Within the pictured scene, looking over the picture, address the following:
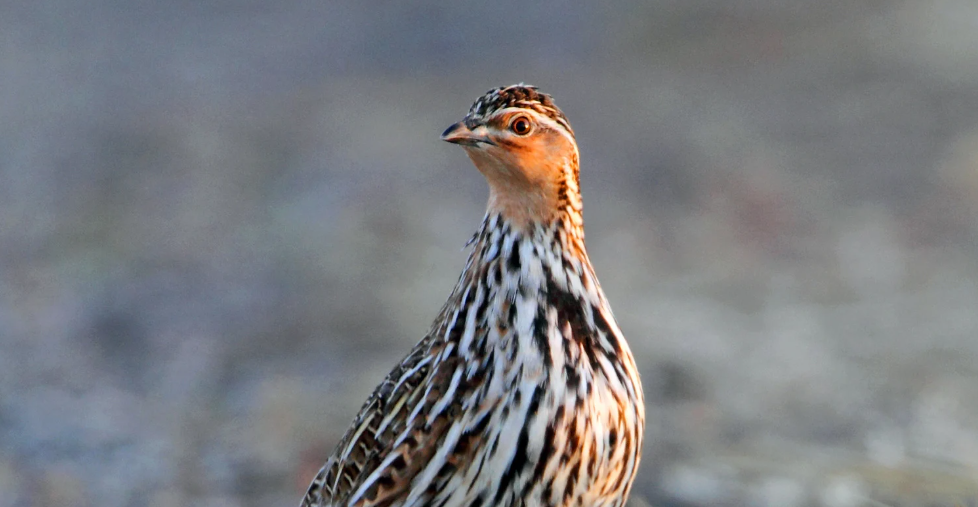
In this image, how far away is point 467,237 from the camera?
494 inches

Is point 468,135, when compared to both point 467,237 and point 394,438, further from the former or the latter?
point 467,237

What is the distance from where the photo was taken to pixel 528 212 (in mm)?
5074

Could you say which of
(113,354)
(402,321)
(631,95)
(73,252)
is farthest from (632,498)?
(631,95)

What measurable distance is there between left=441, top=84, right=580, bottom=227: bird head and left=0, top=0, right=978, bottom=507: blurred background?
2908mm

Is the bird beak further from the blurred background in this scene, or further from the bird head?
the blurred background

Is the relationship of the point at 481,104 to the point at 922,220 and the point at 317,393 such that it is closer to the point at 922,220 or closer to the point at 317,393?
the point at 317,393

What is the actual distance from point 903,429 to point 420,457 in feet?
16.3

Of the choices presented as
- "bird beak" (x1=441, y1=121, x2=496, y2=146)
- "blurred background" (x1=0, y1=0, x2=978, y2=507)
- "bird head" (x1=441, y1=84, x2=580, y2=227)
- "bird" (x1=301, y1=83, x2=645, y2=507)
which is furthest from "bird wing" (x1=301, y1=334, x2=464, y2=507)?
"blurred background" (x1=0, y1=0, x2=978, y2=507)

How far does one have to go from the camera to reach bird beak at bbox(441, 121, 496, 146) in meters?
4.95

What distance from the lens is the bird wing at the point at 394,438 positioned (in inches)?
201

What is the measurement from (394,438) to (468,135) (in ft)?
4.28

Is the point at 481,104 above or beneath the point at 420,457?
above

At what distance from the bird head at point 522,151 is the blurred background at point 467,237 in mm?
2908

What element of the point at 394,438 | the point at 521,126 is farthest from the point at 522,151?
the point at 394,438
